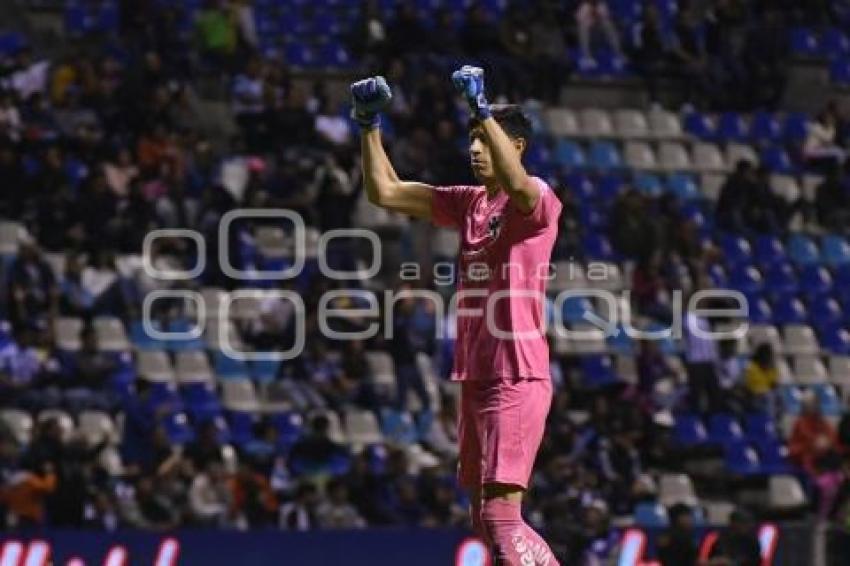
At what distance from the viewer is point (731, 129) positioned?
2561cm

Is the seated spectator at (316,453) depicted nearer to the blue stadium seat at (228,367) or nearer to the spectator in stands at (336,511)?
the spectator in stands at (336,511)

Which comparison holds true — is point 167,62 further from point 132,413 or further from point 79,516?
point 79,516

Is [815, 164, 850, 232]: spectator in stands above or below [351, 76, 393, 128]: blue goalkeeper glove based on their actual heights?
above

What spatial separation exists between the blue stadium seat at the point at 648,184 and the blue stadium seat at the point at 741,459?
139 inches

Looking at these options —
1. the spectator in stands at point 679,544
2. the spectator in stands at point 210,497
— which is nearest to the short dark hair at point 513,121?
the spectator in stands at point 679,544

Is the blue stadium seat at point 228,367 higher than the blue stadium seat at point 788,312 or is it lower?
lower

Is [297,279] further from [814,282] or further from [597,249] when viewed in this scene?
[814,282]

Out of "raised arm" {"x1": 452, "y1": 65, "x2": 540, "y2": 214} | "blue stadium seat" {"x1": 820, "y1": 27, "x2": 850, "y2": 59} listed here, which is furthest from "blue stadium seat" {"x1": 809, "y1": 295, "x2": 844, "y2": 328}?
"raised arm" {"x1": 452, "y1": 65, "x2": 540, "y2": 214}

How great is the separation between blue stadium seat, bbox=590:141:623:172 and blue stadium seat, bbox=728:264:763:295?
6.28 feet

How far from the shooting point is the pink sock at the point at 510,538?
940cm

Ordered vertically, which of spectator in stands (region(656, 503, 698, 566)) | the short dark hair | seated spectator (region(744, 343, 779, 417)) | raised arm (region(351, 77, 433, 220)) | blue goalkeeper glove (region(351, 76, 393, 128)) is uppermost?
blue goalkeeper glove (region(351, 76, 393, 128))

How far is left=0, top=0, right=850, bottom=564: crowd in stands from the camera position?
59.7 ft

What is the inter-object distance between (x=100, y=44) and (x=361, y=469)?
642cm

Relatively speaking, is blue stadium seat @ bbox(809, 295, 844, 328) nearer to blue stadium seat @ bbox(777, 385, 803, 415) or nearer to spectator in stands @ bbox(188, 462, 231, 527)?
blue stadium seat @ bbox(777, 385, 803, 415)
